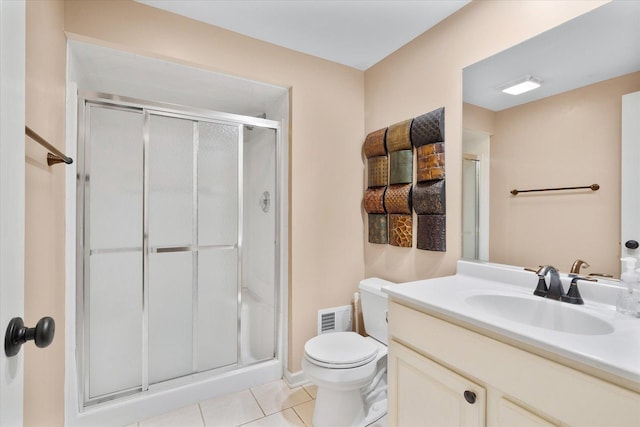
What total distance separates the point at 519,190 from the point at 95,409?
2.48 metres

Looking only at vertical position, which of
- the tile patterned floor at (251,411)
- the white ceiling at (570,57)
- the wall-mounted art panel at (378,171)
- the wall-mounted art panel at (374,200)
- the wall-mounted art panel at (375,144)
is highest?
the white ceiling at (570,57)

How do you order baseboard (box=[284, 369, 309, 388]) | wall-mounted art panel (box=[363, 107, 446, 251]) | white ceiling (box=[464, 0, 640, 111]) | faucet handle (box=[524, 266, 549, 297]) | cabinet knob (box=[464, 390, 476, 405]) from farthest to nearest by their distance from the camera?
baseboard (box=[284, 369, 309, 388])
wall-mounted art panel (box=[363, 107, 446, 251])
faucet handle (box=[524, 266, 549, 297])
white ceiling (box=[464, 0, 640, 111])
cabinet knob (box=[464, 390, 476, 405])

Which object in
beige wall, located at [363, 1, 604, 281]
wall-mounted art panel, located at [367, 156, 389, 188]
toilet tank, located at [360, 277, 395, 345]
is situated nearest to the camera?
beige wall, located at [363, 1, 604, 281]

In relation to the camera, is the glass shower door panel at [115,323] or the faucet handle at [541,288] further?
the glass shower door panel at [115,323]

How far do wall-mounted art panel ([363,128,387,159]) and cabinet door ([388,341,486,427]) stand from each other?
1353 mm

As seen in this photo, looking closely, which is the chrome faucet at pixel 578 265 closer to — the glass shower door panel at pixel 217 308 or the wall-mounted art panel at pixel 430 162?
the wall-mounted art panel at pixel 430 162

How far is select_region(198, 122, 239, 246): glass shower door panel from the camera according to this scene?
1.99 metres

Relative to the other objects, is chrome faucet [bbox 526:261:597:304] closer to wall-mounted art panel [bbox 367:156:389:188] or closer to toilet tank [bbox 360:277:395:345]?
toilet tank [bbox 360:277:395:345]

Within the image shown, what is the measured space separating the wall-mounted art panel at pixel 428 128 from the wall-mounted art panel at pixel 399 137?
36 mm

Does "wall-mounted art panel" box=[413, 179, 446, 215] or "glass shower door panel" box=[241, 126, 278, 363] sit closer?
"wall-mounted art panel" box=[413, 179, 446, 215]

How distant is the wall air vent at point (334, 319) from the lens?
7.30ft

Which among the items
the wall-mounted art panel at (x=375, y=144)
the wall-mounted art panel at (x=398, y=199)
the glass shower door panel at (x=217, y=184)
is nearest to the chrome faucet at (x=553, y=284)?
the wall-mounted art panel at (x=398, y=199)

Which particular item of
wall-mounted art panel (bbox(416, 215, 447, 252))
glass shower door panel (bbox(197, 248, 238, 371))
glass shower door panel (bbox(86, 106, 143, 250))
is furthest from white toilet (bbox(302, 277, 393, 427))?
glass shower door panel (bbox(86, 106, 143, 250))

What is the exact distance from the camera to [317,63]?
2.22 metres
